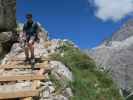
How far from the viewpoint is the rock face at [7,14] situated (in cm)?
3278

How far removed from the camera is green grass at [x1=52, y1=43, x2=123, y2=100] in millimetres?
21242

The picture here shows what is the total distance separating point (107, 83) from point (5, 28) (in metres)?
10.5

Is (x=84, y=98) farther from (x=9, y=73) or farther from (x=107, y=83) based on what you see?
(x=107, y=83)

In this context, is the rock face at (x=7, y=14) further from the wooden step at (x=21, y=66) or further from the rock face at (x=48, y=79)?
the wooden step at (x=21, y=66)

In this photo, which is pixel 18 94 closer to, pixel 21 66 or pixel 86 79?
pixel 21 66

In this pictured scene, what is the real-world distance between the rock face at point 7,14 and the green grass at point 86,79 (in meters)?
5.26

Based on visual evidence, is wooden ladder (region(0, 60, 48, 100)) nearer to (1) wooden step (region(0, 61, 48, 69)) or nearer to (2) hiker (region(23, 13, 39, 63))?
(1) wooden step (region(0, 61, 48, 69))

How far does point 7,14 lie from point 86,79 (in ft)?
39.7

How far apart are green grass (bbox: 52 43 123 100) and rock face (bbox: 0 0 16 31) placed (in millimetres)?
5264

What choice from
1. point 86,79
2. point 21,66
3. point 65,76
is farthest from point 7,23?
point 65,76

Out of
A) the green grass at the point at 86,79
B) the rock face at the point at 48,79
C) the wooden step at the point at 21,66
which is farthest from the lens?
the wooden step at the point at 21,66

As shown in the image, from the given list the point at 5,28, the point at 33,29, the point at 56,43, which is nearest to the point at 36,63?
the point at 33,29

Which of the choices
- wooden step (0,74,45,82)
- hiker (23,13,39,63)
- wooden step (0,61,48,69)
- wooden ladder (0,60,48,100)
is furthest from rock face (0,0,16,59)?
wooden step (0,74,45,82)

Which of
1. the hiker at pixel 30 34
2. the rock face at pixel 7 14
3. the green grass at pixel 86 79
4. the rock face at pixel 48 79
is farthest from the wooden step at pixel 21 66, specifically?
the rock face at pixel 7 14
